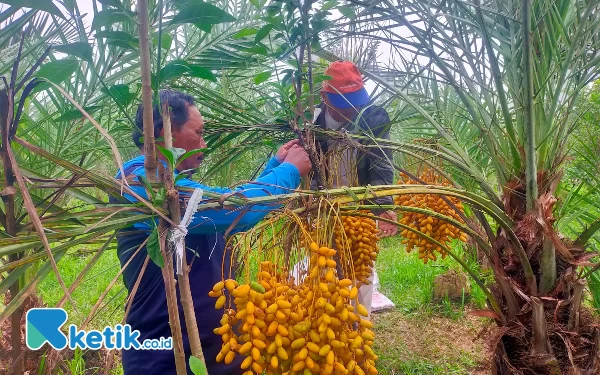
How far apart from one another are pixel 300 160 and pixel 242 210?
548 millimetres

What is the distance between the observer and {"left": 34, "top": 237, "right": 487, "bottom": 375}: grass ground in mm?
2742

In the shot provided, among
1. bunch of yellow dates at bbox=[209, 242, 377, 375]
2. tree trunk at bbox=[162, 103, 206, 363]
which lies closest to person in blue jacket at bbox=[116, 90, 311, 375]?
bunch of yellow dates at bbox=[209, 242, 377, 375]

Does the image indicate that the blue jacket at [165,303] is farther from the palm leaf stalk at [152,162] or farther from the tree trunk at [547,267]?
the tree trunk at [547,267]

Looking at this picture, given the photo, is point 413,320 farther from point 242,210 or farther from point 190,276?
point 242,210

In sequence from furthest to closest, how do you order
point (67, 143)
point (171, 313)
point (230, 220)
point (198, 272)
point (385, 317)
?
point (385, 317) < point (67, 143) < point (198, 272) < point (230, 220) < point (171, 313)

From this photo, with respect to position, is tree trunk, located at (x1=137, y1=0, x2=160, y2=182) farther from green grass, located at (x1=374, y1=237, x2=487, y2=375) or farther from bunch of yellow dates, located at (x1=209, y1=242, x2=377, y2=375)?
green grass, located at (x1=374, y1=237, x2=487, y2=375)

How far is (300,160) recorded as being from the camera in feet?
4.71

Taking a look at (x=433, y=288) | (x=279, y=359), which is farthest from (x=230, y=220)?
(x=433, y=288)

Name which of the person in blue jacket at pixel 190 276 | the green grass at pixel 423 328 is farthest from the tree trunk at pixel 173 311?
the green grass at pixel 423 328

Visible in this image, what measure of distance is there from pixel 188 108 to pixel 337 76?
31.0 inches

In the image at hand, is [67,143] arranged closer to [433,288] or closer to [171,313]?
[171,313]

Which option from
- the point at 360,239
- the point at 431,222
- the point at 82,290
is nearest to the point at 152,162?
the point at 360,239

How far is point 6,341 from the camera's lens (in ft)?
7.57

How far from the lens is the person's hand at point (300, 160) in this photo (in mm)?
1433
